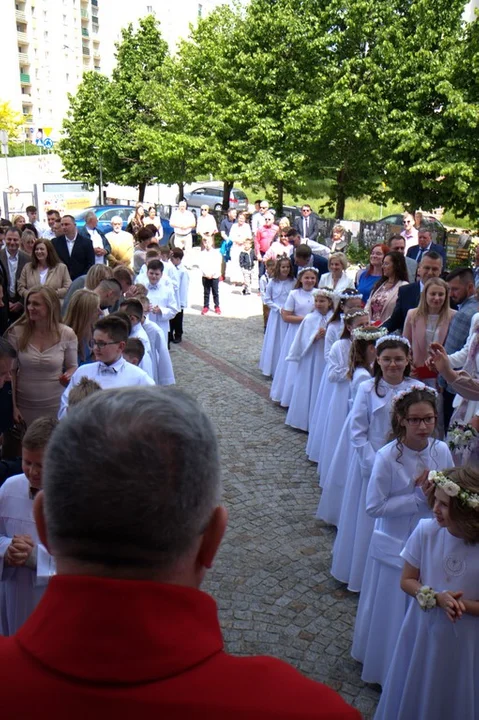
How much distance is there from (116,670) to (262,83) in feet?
97.1

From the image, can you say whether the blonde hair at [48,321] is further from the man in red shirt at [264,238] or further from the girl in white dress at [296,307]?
the man in red shirt at [264,238]

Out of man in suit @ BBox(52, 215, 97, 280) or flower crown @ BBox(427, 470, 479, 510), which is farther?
man in suit @ BBox(52, 215, 97, 280)

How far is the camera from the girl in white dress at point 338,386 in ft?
23.5

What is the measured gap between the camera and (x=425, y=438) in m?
4.42

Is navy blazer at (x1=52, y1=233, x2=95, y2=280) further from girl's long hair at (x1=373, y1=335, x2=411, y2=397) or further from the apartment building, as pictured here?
the apartment building

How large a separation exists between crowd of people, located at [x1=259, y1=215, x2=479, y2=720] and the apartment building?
233ft

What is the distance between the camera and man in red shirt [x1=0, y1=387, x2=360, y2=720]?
1100 millimetres

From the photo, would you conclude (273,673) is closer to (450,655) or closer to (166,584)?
(166,584)

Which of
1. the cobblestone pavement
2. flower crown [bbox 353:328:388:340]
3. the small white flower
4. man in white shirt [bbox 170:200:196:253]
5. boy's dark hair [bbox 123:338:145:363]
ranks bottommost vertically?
the cobblestone pavement

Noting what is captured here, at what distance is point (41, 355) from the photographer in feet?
20.4

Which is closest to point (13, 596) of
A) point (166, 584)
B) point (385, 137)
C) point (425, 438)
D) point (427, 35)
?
point (425, 438)

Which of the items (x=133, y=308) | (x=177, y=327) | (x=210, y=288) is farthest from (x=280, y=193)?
(x=133, y=308)

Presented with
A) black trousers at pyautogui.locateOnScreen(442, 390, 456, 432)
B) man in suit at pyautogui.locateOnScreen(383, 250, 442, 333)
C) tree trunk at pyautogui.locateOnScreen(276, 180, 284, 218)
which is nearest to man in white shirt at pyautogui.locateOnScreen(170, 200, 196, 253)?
tree trunk at pyautogui.locateOnScreen(276, 180, 284, 218)

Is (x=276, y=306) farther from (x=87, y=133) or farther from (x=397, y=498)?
(x=87, y=133)
